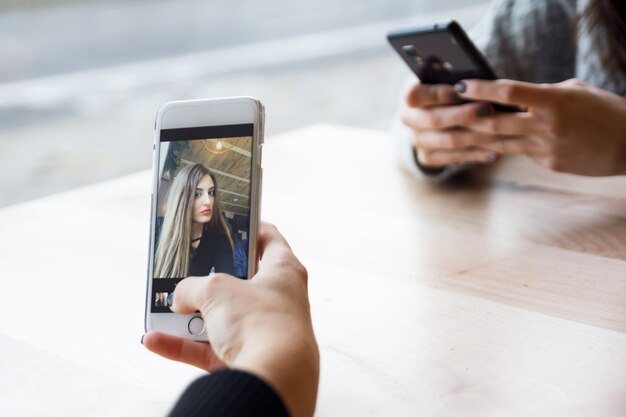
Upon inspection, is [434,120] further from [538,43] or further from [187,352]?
[187,352]

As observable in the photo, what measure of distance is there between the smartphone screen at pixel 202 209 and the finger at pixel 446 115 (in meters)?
0.44

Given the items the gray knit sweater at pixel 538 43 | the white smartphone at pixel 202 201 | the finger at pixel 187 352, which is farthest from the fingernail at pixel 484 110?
the finger at pixel 187 352

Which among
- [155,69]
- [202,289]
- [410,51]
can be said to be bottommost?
[155,69]

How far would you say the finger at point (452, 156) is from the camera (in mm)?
1018

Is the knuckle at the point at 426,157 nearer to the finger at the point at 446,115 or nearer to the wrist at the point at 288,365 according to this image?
the finger at the point at 446,115

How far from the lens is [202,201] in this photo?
0.57 meters

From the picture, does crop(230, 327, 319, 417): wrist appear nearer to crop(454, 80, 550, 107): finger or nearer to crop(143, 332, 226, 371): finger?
crop(143, 332, 226, 371): finger

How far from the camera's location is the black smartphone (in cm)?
88

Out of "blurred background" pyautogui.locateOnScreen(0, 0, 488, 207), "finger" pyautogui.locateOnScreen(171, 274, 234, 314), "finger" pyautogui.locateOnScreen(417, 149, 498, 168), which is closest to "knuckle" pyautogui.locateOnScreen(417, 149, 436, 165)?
"finger" pyautogui.locateOnScreen(417, 149, 498, 168)

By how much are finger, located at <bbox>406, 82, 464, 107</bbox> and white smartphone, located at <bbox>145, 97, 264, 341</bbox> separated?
438mm


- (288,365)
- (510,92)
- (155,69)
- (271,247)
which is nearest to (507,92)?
(510,92)

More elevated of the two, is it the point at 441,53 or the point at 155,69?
the point at 441,53

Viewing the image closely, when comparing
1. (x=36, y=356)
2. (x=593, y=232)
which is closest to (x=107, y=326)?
(x=36, y=356)

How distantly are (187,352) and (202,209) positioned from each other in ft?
0.33
